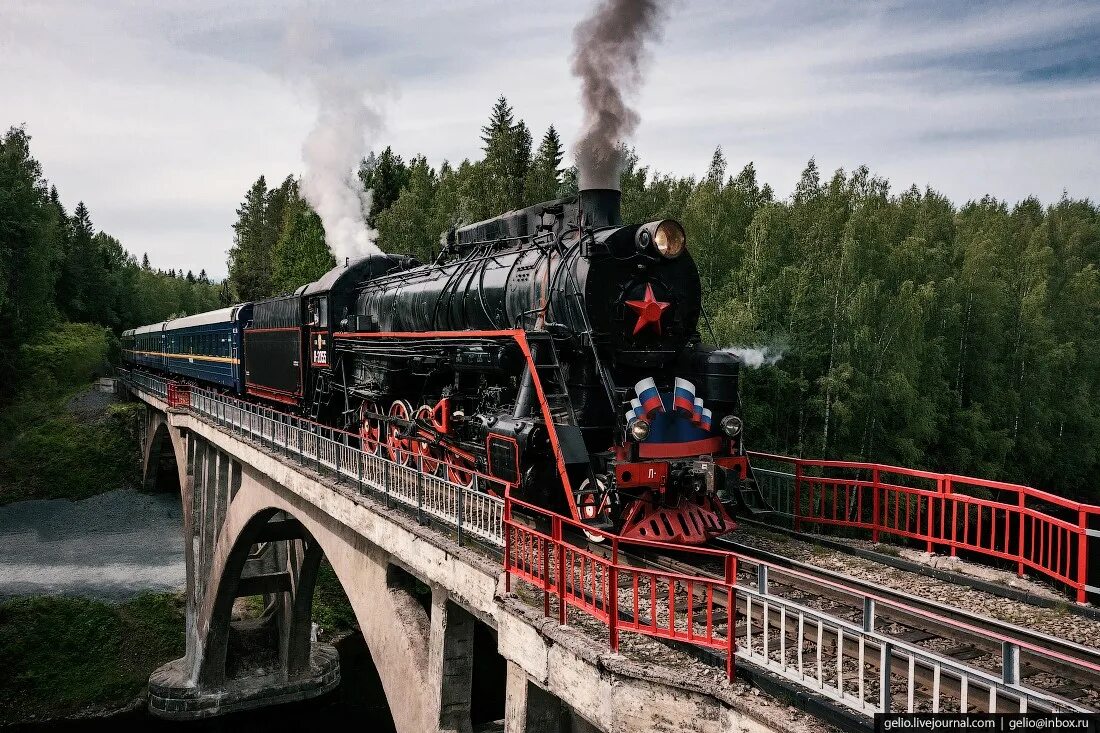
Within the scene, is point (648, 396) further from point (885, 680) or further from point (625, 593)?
point (885, 680)

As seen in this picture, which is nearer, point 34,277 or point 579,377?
point 579,377

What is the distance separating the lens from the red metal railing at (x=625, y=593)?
5160mm

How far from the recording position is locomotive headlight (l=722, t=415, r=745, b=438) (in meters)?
9.08

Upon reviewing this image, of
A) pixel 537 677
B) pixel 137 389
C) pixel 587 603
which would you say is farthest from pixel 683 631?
pixel 137 389

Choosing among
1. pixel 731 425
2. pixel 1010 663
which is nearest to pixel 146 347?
pixel 731 425

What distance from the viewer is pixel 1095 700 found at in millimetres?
4816

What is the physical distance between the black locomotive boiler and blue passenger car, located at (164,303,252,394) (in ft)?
44.3

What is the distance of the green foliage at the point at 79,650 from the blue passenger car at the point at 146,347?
14.2 metres

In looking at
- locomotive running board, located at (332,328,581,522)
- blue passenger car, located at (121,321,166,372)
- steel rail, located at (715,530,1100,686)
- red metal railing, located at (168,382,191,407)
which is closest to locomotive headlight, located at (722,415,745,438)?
steel rail, located at (715,530,1100,686)

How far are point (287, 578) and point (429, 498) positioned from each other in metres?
15.9

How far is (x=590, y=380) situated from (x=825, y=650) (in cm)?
421

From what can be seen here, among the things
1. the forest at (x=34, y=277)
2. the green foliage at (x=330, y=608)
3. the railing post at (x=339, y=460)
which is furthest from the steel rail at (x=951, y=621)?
the forest at (x=34, y=277)

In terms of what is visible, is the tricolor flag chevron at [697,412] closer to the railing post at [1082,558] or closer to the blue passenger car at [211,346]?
the railing post at [1082,558]

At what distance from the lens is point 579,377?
8.95m
